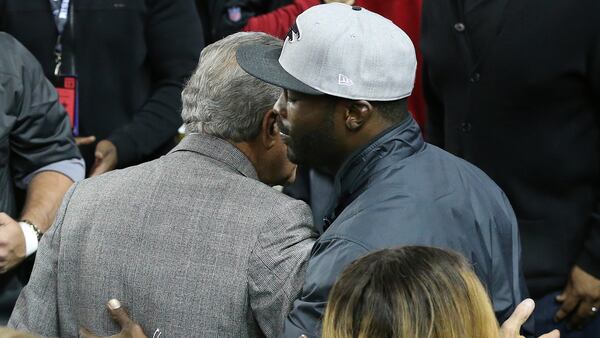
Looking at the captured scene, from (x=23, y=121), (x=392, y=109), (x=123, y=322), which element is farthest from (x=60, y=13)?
(x=392, y=109)

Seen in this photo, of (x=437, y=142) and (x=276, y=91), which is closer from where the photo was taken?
(x=276, y=91)

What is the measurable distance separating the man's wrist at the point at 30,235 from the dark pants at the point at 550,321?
1.70m

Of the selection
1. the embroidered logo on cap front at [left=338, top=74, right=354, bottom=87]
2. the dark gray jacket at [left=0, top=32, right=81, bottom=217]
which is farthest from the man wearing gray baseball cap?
the dark gray jacket at [left=0, top=32, right=81, bottom=217]

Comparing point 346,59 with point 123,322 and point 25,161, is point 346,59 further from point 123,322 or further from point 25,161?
point 25,161

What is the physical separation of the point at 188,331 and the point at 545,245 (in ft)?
4.79

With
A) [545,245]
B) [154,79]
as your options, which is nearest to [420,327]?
[545,245]

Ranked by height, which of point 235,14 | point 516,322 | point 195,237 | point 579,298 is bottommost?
point 579,298

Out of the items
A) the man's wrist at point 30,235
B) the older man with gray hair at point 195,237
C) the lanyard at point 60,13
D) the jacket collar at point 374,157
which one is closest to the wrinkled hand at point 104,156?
the lanyard at point 60,13

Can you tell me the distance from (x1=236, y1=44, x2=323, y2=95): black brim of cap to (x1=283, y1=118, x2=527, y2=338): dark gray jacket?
0.74 ft

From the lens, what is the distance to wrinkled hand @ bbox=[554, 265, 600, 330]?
351 centimetres

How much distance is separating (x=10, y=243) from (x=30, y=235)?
9 cm

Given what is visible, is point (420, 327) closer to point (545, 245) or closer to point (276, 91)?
point (276, 91)

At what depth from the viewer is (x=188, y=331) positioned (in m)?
2.66

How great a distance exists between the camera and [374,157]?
2.61 m
